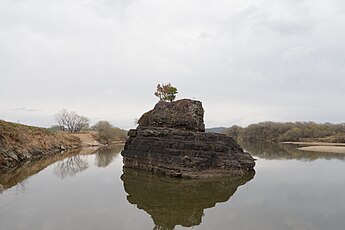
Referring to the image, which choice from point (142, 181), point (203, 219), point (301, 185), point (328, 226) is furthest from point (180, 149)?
point (328, 226)

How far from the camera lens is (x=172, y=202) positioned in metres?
18.6

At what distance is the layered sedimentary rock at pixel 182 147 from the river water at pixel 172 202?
1.57m

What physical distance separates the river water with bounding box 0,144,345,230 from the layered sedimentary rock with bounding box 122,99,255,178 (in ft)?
5.16

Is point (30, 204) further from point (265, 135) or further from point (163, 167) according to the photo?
point (265, 135)

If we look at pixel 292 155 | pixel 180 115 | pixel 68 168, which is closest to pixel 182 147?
pixel 180 115

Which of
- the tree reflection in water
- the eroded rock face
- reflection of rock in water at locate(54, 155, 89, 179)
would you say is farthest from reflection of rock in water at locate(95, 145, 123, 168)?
the tree reflection in water

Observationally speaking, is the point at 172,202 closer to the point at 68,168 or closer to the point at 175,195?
the point at 175,195

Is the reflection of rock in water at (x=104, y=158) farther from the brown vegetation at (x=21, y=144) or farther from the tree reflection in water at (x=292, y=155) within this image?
the tree reflection in water at (x=292, y=155)

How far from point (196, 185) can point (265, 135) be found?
108278 mm

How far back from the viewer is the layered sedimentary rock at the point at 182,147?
2769 centimetres

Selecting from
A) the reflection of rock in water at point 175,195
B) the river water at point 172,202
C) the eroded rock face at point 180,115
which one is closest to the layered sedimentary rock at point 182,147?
the eroded rock face at point 180,115

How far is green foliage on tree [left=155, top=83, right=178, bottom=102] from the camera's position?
41.0 metres

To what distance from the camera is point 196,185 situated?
24078 mm

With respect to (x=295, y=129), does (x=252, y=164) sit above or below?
below
